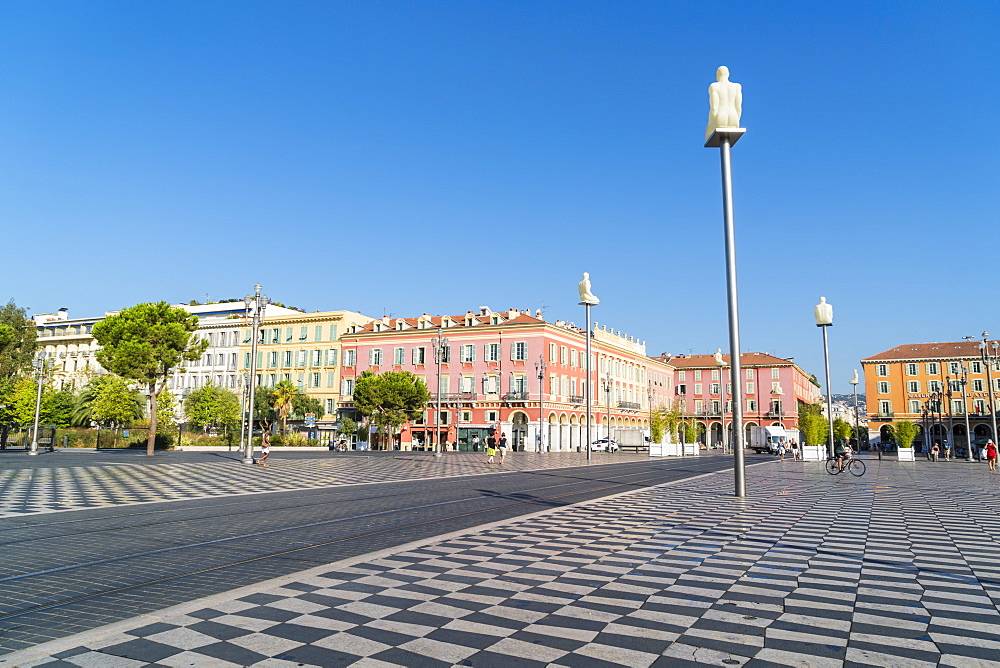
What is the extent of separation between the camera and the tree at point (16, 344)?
55609 millimetres

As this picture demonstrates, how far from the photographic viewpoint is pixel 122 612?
595cm

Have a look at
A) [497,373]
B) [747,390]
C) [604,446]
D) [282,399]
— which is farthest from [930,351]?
[282,399]

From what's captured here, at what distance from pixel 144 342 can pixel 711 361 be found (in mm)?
77186

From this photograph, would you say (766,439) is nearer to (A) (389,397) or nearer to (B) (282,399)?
(A) (389,397)

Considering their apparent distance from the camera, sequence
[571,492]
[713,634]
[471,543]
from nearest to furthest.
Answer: [713,634] → [471,543] → [571,492]

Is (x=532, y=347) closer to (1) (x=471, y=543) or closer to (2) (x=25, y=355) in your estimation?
(2) (x=25, y=355)

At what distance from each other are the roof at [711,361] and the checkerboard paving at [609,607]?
266ft

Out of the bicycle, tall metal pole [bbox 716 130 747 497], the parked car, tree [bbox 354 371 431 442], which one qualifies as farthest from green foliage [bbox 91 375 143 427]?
tall metal pole [bbox 716 130 747 497]

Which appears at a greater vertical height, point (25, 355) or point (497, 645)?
point (25, 355)

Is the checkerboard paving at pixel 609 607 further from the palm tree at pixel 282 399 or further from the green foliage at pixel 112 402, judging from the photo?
the green foliage at pixel 112 402

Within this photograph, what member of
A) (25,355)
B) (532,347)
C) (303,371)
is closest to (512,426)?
(532,347)

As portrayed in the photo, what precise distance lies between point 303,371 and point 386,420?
17.0m

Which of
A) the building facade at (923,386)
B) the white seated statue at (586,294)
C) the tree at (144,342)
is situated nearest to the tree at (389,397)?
the tree at (144,342)

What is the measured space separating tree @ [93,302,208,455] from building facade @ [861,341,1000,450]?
8307 centimetres
